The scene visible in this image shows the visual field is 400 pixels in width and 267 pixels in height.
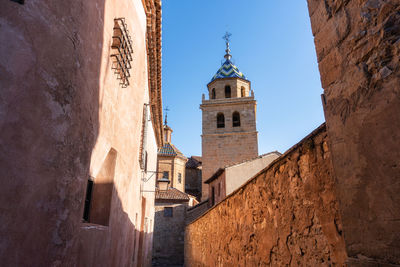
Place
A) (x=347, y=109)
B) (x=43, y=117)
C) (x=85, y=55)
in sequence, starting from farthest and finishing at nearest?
(x=85, y=55) < (x=43, y=117) < (x=347, y=109)

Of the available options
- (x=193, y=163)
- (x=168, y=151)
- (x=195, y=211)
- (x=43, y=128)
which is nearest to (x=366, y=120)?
(x=43, y=128)

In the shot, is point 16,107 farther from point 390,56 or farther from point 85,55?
point 390,56

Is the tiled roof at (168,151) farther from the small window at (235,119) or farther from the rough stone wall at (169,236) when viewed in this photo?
the rough stone wall at (169,236)

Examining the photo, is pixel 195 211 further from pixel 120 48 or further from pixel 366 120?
pixel 366 120

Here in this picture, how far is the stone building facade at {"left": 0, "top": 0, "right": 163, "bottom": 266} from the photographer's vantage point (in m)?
2.08

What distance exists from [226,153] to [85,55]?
22.0 meters

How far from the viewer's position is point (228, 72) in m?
28.0

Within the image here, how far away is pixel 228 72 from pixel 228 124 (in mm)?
5876

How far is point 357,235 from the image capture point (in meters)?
1.64

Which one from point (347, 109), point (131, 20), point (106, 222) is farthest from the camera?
point (131, 20)

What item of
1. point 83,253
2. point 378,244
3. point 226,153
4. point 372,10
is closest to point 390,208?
point 378,244

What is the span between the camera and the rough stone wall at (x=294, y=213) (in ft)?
7.50

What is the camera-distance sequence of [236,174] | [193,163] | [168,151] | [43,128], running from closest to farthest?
[43,128], [236,174], [168,151], [193,163]

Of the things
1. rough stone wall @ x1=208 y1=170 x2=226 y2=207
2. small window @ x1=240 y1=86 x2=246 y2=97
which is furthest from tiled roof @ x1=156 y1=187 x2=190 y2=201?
small window @ x1=240 y1=86 x2=246 y2=97
